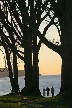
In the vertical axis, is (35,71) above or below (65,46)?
below

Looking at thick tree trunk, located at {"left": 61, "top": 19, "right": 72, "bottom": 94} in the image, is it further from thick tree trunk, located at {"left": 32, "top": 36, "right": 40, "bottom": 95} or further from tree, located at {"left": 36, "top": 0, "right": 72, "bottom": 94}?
thick tree trunk, located at {"left": 32, "top": 36, "right": 40, "bottom": 95}

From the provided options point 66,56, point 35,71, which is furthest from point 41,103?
point 35,71

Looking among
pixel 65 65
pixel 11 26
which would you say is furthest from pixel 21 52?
pixel 65 65

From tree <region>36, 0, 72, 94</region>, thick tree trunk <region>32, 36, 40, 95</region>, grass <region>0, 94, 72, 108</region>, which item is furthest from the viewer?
thick tree trunk <region>32, 36, 40, 95</region>

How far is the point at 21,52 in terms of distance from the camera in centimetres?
3216

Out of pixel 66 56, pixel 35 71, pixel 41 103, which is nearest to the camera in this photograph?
pixel 41 103

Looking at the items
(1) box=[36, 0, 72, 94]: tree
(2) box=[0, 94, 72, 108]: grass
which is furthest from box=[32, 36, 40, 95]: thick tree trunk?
(2) box=[0, 94, 72, 108]: grass

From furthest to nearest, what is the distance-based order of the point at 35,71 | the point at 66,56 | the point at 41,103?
1. the point at 35,71
2. the point at 66,56
3. the point at 41,103

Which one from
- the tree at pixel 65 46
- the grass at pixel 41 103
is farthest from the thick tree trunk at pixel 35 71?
the grass at pixel 41 103

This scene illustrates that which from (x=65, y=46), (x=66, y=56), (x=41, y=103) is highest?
(x=65, y=46)

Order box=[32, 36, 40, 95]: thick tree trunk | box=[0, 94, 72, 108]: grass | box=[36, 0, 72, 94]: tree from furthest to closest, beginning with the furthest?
box=[32, 36, 40, 95]: thick tree trunk → box=[36, 0, 72, 94]: tree → box=[0, 94, 72, 108]: grass

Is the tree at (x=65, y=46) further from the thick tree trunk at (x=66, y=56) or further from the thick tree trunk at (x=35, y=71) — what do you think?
the thick tree trunk at (x=35, y=71)

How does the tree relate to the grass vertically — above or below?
above

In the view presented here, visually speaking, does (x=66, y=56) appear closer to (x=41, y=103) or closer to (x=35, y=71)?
(x=41, y=103)
